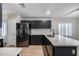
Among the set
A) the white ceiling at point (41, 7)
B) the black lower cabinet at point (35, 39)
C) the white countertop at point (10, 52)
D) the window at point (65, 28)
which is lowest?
the black lower cabinet at point (35, 39)

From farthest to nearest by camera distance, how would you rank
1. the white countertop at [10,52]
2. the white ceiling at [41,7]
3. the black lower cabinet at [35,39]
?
the black lower cabinet at [35,39] → the white ceiling at [41,7] → the white countertop at [10,52]

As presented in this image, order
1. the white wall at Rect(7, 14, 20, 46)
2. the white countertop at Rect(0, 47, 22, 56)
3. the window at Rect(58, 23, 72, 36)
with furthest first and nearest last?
the window at Rect(58, 23, 72, 36), the white wall at Rect(7, 14, 20, 46), the white countertop at Rect(0, 47, 22, 56)

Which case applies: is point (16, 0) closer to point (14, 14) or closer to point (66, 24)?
point (14, 14)

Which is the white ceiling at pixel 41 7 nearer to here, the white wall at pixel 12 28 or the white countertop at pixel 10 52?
the white wall at pixel 12 28

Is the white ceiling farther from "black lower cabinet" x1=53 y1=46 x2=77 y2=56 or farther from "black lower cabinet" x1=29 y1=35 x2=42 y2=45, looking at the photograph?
"black lower cabinet" x1=29 y1=35 x2=42 y2=45

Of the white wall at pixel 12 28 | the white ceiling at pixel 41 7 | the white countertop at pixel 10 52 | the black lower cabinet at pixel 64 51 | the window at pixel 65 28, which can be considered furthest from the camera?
the window at pixel 65 28

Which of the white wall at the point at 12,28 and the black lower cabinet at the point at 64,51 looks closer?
the black lower cabinet at the point at 64,51

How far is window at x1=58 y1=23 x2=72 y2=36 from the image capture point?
9023 mm

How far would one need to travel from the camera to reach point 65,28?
30.0ft

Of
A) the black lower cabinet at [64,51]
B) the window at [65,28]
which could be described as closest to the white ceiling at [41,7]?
the black lower cabinet at [64,51]

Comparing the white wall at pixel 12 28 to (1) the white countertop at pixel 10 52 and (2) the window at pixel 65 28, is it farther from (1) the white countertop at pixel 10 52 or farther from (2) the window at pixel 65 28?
(1) the white countertop at pixel 10 52

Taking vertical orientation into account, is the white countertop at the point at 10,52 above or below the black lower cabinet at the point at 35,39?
above

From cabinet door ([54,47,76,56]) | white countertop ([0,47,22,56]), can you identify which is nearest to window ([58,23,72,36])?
cabinet door ([54,47,76,56])

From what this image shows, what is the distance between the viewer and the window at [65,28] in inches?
355
